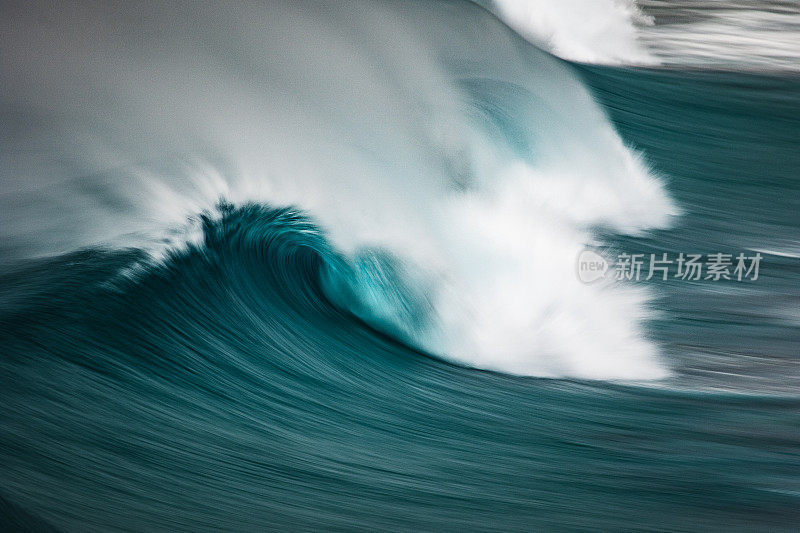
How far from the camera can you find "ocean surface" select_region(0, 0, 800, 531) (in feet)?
6.34

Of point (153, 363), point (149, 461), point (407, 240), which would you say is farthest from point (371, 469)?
point (407, 240)

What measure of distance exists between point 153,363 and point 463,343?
890 mm

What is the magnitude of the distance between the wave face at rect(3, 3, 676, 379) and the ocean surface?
1 cm

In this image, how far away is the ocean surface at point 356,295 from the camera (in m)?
1.93

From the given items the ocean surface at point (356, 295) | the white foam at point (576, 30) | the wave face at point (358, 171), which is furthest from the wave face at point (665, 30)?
the wave face at point (358, 171)

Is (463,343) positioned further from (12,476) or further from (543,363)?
(12,476)

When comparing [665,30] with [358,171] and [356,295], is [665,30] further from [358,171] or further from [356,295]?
[356,295]

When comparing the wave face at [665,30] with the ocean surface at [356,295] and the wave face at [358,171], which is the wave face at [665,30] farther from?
the wave face at [358,171]

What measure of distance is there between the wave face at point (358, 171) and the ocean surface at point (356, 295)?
0.01 m

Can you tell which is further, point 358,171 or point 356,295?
point 358,171

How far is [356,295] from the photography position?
2848 mm

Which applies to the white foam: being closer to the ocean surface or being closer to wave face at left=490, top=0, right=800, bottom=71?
wave face at left=490, top=0, right=800, bottom=71

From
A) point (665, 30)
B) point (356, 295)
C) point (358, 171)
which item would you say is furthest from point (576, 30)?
point (356, 295)

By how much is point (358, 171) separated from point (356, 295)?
0.61m
